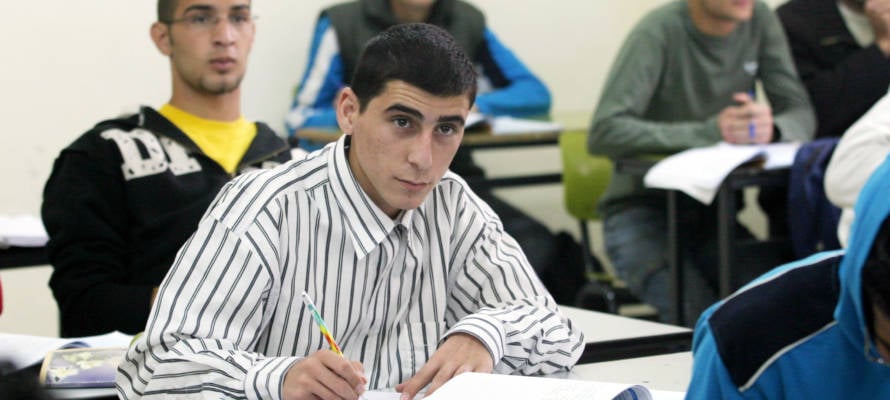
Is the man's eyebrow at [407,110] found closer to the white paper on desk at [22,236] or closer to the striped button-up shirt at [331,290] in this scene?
the striped button-up shirt at [331,290]

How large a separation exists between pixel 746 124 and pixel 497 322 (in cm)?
221

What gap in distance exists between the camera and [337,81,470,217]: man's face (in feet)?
4.78

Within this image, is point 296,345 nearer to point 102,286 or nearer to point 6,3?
point 102,286

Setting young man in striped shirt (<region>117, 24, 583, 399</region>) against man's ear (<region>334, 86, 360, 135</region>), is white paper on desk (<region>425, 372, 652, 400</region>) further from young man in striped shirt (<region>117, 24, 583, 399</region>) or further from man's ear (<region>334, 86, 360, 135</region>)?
man's ear (<region>334, 86, 360, 135</region>)

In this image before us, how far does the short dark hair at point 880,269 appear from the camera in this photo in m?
0.91

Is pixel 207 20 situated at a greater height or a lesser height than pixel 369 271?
greater

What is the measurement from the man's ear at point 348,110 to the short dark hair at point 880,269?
785 mm

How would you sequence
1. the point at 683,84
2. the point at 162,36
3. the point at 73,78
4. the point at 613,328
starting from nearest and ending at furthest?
the point at 613,328 → the point at 162,36 → the point at 683,84 → the point at 73,78

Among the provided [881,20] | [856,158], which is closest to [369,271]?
[856,158]

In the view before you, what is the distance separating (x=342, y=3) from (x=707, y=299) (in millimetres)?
1891

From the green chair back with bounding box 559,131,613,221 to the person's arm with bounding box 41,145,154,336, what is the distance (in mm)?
2118

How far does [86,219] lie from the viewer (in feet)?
7.18

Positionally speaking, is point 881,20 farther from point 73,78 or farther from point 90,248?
point 73,78

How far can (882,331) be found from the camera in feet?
3.13
